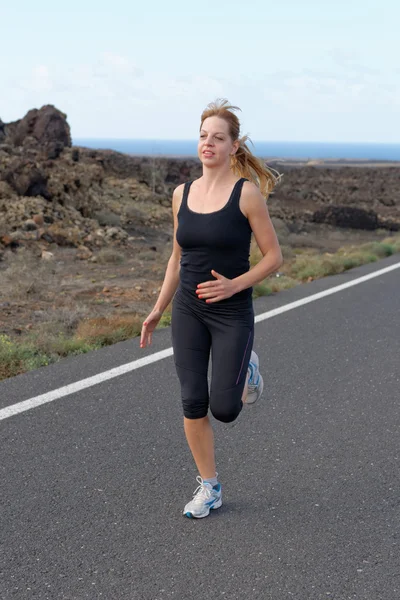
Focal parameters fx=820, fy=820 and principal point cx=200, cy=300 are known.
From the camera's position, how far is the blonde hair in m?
3.85

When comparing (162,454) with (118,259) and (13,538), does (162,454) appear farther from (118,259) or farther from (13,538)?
(118,259)

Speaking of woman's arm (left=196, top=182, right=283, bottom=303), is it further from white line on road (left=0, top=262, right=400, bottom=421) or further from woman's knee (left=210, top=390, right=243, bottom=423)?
white line on road (left=0, top=262, right=400, bottom=421)

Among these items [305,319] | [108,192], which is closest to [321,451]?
[305,319]

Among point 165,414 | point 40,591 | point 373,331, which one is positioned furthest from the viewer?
point 373,331

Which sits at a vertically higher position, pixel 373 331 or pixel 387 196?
pixel 373 331

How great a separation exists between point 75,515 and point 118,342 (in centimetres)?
377

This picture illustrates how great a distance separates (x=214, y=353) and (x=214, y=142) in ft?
3.22

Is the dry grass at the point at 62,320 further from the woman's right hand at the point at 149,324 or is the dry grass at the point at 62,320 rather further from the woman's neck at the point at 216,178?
the woman's neck at the point at 216,178

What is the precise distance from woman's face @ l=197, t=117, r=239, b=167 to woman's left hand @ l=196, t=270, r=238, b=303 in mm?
563

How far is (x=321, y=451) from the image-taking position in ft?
15.9

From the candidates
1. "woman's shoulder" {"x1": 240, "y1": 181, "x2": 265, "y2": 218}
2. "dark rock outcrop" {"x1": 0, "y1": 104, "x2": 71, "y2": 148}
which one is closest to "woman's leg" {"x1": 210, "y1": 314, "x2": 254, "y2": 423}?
"woman's shoulder" {"x1": 240, "y1": 181, "x2": 265, "y2": 218}

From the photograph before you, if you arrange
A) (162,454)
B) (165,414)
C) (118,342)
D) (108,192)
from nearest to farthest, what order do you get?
(162,454) < (165,414) < (118,342) < (108,192)

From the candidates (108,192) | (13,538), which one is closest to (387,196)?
(108,192)

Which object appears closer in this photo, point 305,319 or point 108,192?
point 305,319
